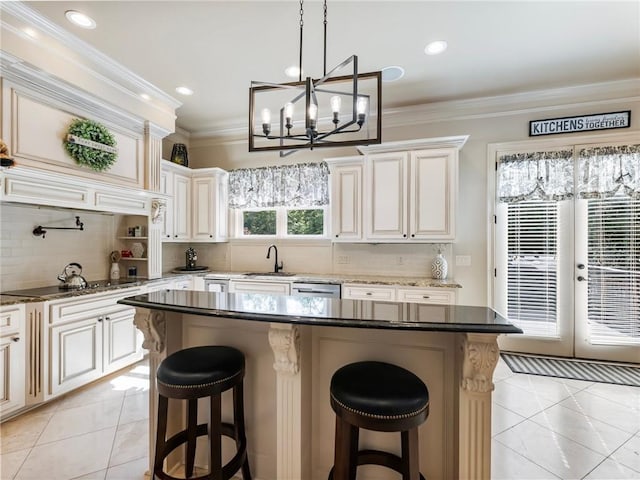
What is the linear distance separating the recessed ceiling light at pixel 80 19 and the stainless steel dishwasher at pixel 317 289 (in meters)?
3.09

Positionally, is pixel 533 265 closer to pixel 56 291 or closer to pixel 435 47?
pixel 435 47

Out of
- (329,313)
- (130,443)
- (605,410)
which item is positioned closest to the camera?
(329,313)

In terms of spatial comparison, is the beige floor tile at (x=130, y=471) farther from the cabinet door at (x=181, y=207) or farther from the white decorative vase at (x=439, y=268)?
the white decorative vase at (x=439, y=268)

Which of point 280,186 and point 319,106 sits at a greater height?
point 319,106

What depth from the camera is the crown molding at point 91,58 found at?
2.32m

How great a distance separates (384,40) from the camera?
8.69 feet

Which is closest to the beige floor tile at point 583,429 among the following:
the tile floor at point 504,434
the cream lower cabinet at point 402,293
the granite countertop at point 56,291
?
the tile floor at point 504,434

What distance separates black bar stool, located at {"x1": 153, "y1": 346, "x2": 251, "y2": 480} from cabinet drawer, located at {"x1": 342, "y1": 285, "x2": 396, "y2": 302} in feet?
6.87

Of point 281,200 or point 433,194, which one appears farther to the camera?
point 281,200

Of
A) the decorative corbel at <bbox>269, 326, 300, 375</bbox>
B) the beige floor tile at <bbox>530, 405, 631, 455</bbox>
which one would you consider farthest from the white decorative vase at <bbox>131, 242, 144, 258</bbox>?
the beige floor tile at <bbox>530, 405, 631, 455</bbox>

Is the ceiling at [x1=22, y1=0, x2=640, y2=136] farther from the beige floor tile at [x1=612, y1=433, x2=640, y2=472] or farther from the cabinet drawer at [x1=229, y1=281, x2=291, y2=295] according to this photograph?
the beige floor tile at [x1=612, y1=433, x2=640, y2=472]

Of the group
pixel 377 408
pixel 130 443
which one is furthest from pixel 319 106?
pixel 130 443

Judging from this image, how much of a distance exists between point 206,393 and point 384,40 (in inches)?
117

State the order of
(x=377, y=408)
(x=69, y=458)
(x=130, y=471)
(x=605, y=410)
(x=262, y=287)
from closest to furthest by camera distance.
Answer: (x=377, y=408) → (x=130, y=471) → (x=69, y=458) → (x=605, y=410) → (x=262, y=287)
